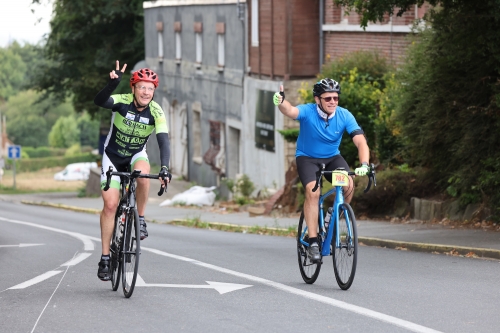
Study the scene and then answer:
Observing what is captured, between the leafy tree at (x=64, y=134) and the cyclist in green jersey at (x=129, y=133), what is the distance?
133 m

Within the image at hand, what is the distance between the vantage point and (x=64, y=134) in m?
142

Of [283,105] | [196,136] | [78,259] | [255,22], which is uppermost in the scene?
[255,22]

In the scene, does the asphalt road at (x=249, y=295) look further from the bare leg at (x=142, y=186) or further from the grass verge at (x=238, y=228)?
the grass verge at (x=238, y=228)

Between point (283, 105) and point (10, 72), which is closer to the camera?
point (283, 105)

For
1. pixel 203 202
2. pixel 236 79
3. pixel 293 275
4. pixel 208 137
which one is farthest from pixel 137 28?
pixel 293 275

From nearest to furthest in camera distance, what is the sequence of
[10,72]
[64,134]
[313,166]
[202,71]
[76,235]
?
[313,166] → [76,235] → [202,71] → [64,134] → [10,72]

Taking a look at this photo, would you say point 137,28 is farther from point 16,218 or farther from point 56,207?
point 16,218

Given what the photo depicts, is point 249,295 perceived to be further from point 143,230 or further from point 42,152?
point 42,152

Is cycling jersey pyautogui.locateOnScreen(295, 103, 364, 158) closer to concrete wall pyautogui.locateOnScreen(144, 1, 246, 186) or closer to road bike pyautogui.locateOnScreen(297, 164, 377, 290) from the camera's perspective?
road bike pyautogui.locateOnScreen(297, 164, 377, 290)

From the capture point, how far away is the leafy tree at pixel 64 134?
141 meters

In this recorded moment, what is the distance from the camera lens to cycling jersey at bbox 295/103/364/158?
9.59 m

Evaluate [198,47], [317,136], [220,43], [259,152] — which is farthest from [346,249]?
[198,47]

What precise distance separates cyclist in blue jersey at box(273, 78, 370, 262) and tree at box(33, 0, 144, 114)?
3992 cm

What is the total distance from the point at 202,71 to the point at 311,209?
99.4 ft
